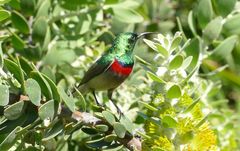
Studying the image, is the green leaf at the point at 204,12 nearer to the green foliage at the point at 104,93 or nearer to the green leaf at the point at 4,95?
the green foliage at the point at 104,93

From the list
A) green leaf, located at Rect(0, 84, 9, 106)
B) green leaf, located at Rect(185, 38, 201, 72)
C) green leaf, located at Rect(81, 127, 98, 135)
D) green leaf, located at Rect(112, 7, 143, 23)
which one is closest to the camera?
green leaf, located at Rect(0, 84, 9, 106)

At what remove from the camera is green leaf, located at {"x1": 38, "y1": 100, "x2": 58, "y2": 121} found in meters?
1.69

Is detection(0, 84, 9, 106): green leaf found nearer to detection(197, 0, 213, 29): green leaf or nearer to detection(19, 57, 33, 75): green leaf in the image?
detection(19, 57, 33, 75): green leaf

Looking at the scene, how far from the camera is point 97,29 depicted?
2.72 m

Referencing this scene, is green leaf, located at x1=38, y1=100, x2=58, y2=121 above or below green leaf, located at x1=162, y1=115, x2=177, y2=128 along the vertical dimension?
above

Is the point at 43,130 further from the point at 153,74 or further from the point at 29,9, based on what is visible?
the point at 29,9

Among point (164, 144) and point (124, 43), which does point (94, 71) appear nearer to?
point (124, 43)

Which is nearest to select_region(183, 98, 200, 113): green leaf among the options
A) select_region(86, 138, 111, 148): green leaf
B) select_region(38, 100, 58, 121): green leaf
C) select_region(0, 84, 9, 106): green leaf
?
select_region(86, 138, 111, 148): green leaf

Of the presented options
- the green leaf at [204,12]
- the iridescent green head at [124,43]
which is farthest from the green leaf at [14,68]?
the green leaf at [204,12]

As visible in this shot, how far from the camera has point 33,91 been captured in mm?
1685

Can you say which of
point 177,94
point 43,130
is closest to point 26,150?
point 43,130

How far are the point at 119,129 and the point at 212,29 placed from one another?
695 millimetres

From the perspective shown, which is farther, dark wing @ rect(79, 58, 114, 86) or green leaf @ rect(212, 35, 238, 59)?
green leaf @ rect(212, 35, 238, 59)

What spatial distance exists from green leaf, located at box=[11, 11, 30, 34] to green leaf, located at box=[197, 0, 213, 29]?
60 centimetres
